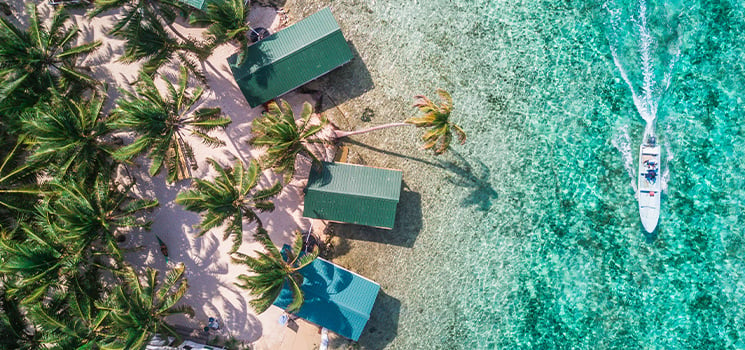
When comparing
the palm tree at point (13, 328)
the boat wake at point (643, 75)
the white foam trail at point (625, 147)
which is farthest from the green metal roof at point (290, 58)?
the white foam trail at point (625, 147)

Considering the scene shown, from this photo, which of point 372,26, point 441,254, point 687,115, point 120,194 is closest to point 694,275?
point 687,115

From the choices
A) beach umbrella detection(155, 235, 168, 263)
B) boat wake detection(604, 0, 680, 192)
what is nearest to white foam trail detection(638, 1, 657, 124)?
boat wake detection(604, 0, 680, 192)

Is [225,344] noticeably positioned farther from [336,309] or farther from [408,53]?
[408,53]

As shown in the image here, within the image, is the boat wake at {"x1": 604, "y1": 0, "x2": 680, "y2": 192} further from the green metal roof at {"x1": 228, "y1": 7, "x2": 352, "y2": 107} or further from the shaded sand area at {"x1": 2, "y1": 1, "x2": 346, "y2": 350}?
the shaded sand area at {"x1": 2, "y1": 1, "x2": 346, "y2": 350}

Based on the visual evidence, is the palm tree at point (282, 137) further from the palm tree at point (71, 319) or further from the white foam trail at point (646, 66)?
the white foam trail at point (646, 66)

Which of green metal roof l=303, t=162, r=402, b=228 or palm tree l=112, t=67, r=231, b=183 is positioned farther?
green metal roof l=303, t=162, r=402, b=228

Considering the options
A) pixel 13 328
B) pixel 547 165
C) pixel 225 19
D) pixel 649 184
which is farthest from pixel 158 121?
pixel 649 184
